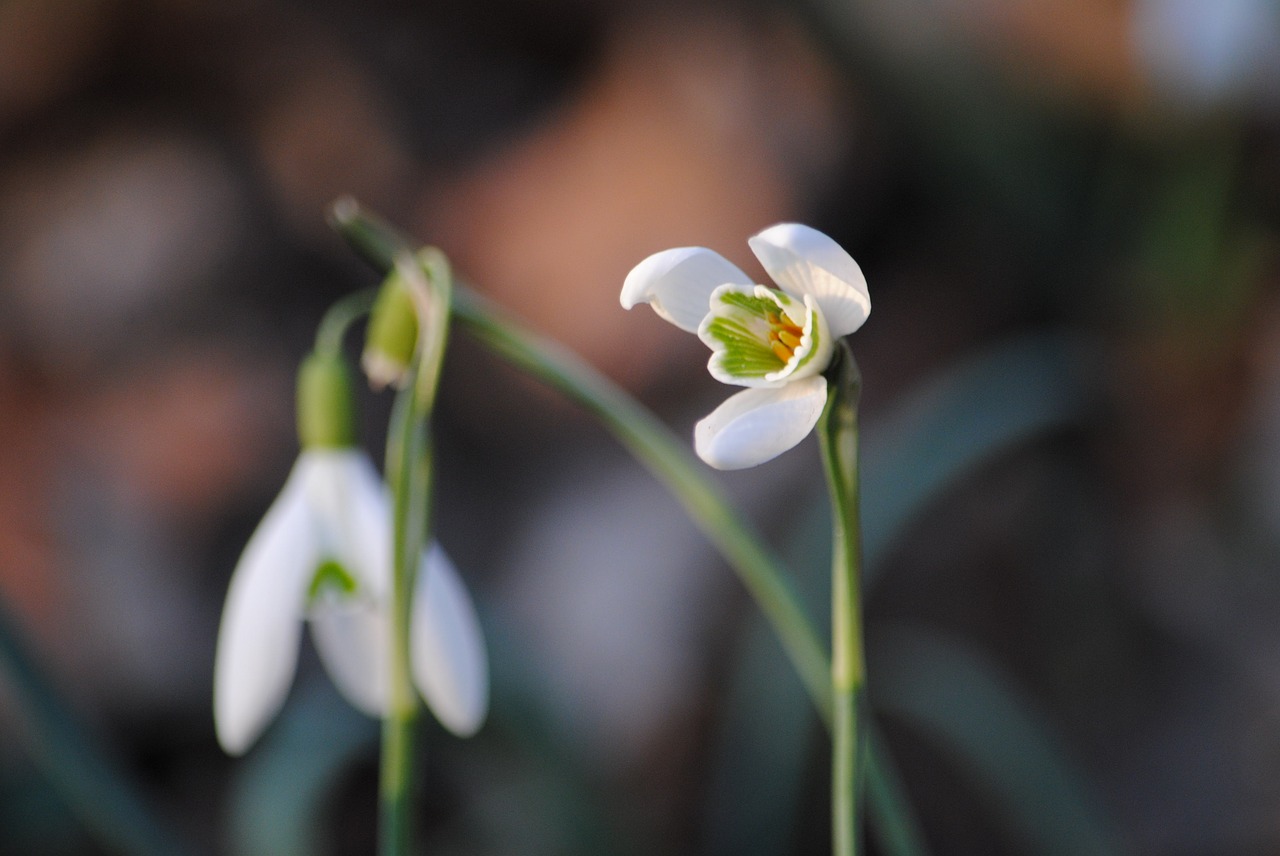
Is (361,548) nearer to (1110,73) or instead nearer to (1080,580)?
(1080,580)

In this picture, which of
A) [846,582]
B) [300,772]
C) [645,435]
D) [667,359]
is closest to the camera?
[846,582]

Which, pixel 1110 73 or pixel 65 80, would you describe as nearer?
pixel 1110 73

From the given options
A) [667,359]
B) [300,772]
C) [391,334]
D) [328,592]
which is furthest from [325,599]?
[667,359]

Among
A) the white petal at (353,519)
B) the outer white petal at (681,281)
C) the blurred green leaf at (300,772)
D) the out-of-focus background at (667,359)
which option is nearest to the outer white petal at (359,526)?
the white petal at (353,519)

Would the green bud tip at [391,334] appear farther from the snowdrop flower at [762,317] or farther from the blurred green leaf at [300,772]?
the blurred green leaf at [300,772]

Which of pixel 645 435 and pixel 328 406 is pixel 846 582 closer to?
pixel 645 435

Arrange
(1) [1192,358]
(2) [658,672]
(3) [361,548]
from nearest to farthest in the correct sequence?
(3) [361,548] → (2) [658,672] → (1) [1192,358]

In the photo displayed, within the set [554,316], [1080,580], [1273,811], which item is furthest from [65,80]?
[1273,811]

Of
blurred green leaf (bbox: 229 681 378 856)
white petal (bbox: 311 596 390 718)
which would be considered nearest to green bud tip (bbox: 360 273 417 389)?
white petal (bbox: 311 596 390 718)
